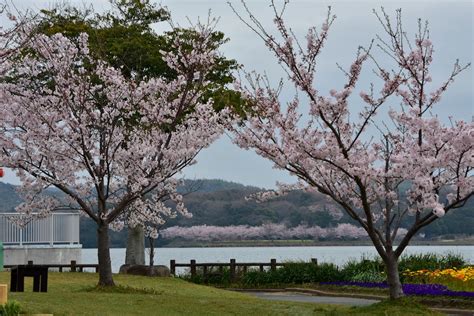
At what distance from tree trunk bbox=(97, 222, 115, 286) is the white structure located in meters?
12.8

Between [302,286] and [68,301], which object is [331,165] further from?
[302,286]

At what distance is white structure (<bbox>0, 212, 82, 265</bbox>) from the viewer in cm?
3594

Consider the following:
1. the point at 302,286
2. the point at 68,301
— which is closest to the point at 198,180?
the point at 302,286

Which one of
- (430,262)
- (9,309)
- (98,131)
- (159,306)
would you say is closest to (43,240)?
(98,131)

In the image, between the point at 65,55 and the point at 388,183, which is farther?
the point at 65,55

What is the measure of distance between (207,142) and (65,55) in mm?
5078

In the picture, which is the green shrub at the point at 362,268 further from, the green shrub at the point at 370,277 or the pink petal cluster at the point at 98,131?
the pink petal cluster at the point at 98,131

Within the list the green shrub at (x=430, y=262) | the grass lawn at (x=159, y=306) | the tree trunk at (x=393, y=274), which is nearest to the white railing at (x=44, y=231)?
the grass lawn at (x=159, y=306)

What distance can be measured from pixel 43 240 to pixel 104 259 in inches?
552

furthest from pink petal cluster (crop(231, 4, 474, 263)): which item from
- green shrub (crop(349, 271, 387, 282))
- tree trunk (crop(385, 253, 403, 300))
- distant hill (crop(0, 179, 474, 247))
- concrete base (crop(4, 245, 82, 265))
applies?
distant hill (crop(0, 179, 474, 247))

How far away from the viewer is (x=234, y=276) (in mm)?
33938

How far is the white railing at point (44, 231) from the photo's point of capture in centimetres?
3597

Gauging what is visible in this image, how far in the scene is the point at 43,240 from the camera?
3666 cm

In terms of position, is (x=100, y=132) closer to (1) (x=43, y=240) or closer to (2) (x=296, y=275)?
(2) (x=296, y=275)
